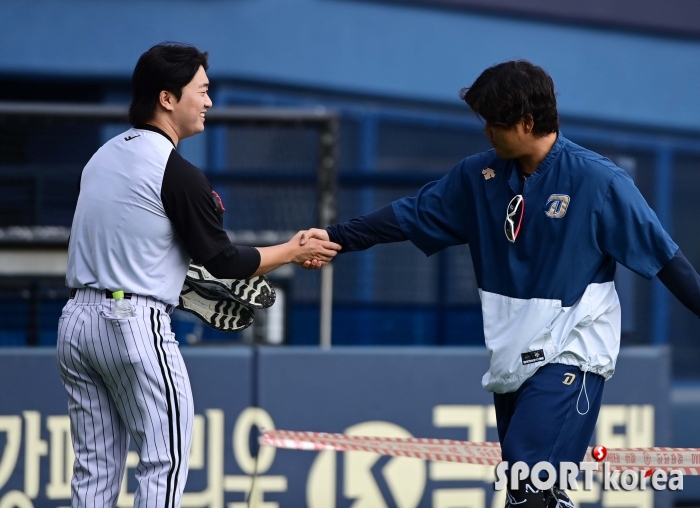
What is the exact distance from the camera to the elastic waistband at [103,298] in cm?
366

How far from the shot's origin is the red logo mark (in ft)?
16.0

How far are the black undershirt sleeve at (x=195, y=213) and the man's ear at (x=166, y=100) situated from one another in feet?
0.55

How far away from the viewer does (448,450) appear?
209 inches

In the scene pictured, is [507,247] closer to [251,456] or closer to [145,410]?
[145,410]

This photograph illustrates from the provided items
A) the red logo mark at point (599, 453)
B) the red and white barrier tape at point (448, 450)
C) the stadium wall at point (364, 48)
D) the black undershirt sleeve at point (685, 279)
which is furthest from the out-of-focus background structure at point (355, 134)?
the black undershirt sleeve at point (685, 279)

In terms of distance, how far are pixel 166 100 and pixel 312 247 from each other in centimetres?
92

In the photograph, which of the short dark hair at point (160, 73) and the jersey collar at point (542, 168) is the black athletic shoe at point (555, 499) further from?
the short dark hair at point (160, 73)

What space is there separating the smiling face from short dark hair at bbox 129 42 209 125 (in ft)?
0.08

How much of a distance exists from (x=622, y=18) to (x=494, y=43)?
1.38 m

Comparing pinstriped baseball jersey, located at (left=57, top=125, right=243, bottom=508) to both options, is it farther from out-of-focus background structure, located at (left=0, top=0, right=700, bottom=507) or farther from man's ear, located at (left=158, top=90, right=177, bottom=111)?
out-of-focus background structure, located at (left=0, top=0, right=700, bottom=507)

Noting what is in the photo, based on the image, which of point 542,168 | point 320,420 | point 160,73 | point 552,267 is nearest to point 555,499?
point 552,267

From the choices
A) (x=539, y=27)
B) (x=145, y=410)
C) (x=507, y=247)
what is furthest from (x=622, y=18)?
(x=145, y=410)

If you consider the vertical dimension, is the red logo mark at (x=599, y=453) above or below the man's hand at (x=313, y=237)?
below

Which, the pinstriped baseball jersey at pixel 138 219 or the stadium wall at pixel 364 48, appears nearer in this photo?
the pinstriped baseball jersey at pixel 138 219
